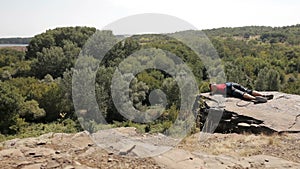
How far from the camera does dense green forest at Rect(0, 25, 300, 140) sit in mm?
29281

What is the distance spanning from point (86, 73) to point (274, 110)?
22.2 meters

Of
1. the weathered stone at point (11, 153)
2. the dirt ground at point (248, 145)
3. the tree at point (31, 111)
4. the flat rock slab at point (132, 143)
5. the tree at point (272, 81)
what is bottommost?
the tree at point (31, 111)

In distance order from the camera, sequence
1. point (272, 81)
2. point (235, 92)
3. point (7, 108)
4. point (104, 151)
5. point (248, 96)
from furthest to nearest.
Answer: point (272, 81), point (7, 108), point (235, 92), point (248, 96), point (104, 151)

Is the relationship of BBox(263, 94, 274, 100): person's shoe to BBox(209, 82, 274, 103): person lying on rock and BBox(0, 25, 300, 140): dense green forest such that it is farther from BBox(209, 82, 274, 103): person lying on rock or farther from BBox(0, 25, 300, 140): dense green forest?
BBox(0, 25, 300, 140): dense green forest

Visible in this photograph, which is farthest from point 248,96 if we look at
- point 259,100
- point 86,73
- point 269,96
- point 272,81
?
point 272,81

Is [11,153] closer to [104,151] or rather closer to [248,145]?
[104,151]

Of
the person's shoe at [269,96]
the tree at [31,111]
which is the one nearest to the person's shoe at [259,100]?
the person's shoe at [269,96]

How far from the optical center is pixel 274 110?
33.2ft

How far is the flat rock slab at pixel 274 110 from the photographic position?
366 inches

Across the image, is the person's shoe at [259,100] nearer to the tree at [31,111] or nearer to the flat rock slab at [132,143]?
the flat rock slab at [132,143]

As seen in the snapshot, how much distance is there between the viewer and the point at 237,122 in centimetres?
993

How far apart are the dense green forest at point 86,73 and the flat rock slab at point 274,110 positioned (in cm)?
1036

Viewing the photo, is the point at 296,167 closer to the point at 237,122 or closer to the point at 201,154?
the point at 201,154

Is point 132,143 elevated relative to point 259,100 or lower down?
lower down
